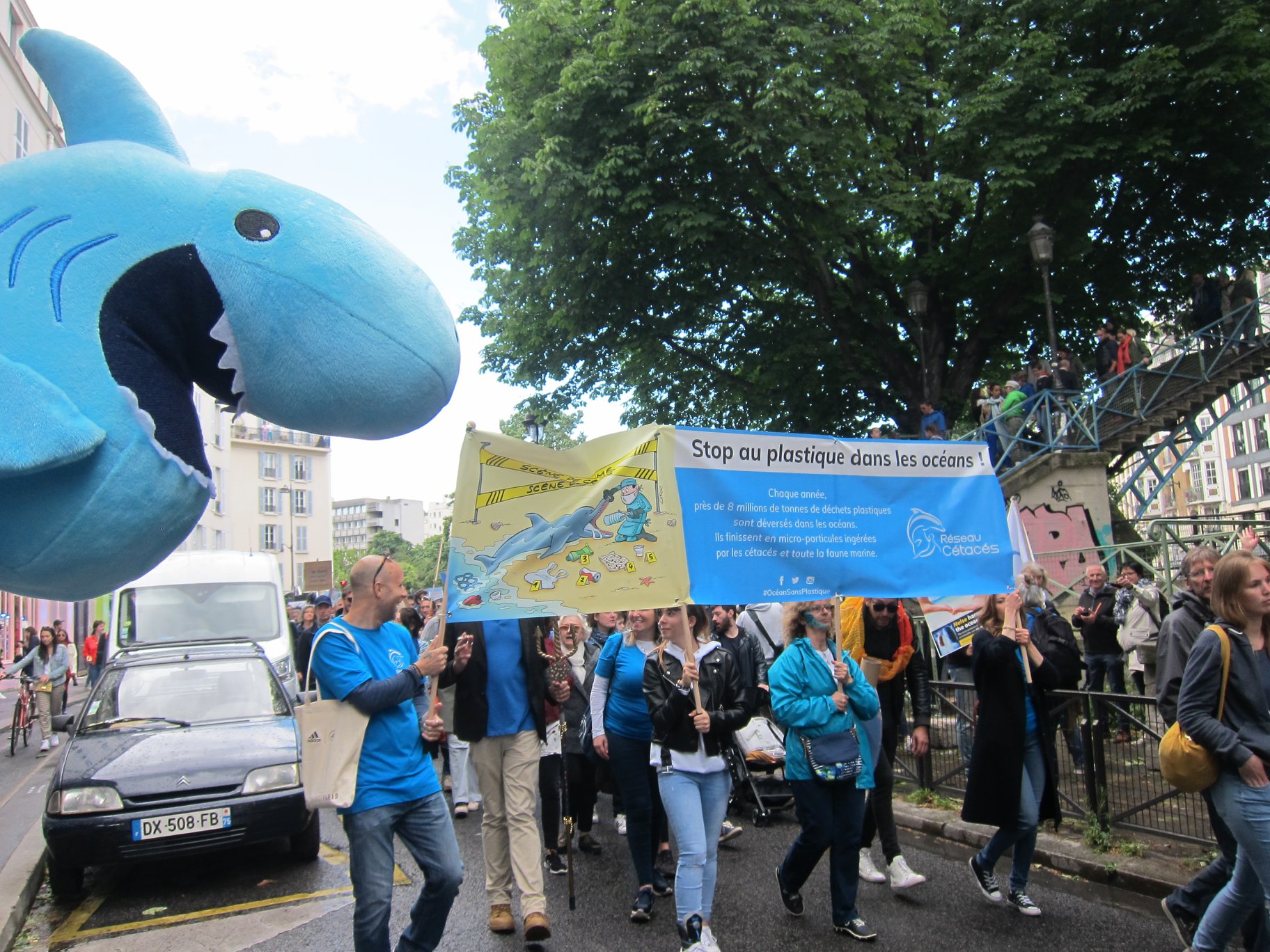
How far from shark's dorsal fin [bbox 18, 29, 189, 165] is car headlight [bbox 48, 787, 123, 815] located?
550 centimetres

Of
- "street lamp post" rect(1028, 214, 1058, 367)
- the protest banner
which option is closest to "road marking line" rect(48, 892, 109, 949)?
the protest banner

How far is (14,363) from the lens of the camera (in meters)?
1.81

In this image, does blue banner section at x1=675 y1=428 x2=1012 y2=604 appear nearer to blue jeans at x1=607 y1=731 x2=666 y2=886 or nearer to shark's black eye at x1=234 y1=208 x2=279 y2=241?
blue jeans at x1=607 y1=731 x2=666 y2=886

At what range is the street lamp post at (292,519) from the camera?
7031 centimetres

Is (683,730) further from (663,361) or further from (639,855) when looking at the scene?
Result: (663,361)

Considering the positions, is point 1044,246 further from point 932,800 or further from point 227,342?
point 227,342

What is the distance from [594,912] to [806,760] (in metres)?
1.71

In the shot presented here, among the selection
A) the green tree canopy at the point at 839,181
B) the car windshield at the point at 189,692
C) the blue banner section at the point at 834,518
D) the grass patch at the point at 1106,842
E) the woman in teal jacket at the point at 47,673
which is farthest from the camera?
the woman in teal jacket at the point at 47,673

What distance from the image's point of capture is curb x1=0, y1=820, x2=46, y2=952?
237 inches

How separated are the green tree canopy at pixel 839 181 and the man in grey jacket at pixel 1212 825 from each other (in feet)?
33.7

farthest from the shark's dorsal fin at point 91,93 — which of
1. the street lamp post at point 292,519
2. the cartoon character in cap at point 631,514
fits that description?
the street lamp post at point 292,519

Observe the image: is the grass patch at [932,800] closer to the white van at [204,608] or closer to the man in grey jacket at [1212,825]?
the man in grey jacket at [1212,825]

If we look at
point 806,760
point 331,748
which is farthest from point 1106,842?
point 331,748

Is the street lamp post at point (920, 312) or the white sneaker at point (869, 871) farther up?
Answer: the street lamp post at point (920, 312)
